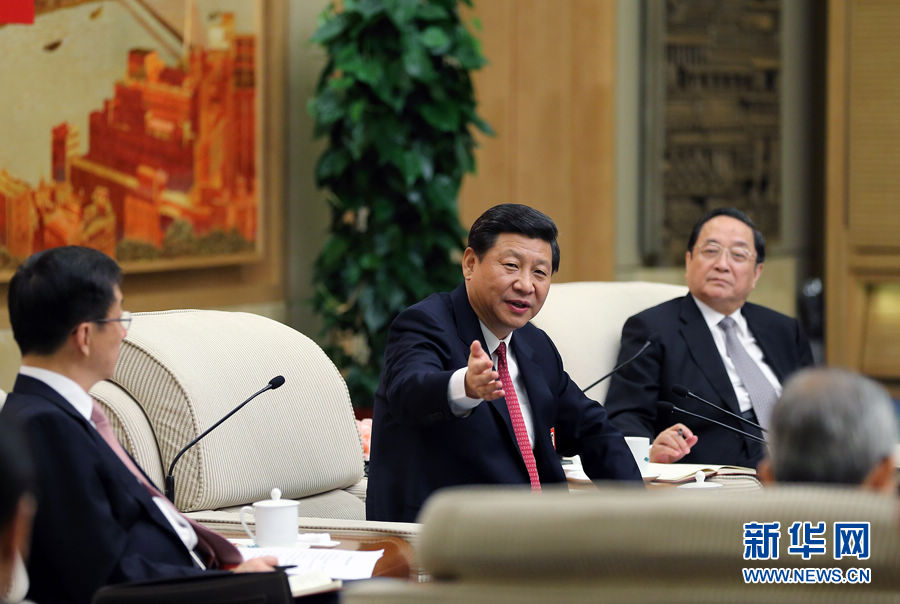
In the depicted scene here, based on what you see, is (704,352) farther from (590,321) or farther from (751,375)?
(590,321)

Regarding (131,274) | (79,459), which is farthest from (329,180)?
(79,459)

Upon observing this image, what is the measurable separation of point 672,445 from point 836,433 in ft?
6.73

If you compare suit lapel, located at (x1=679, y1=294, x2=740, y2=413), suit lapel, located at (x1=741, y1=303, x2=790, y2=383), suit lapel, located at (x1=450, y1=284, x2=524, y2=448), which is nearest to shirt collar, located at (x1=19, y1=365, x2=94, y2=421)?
suit lapel, located at (x1=450, y1=284, x2=524, y2=448)

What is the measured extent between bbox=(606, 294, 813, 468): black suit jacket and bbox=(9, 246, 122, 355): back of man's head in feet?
6.41

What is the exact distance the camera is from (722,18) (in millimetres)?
7371

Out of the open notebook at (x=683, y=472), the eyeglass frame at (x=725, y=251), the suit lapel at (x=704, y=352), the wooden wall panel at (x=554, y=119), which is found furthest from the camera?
the wooden wall panel at (x=554, y=119)

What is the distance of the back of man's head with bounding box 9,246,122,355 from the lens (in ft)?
6.43

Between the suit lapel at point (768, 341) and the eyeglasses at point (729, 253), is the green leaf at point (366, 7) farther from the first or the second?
the suit lapel at point (768, 341)

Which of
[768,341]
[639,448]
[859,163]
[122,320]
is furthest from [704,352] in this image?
[859,163]

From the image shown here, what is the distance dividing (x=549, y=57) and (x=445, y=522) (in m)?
5.00

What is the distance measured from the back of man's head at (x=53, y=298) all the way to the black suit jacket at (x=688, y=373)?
195 centimetres

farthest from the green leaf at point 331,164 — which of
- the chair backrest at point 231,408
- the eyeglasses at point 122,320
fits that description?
the eyeglasses at point 122,320

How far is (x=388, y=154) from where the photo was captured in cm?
446

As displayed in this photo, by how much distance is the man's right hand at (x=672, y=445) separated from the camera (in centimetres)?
323
